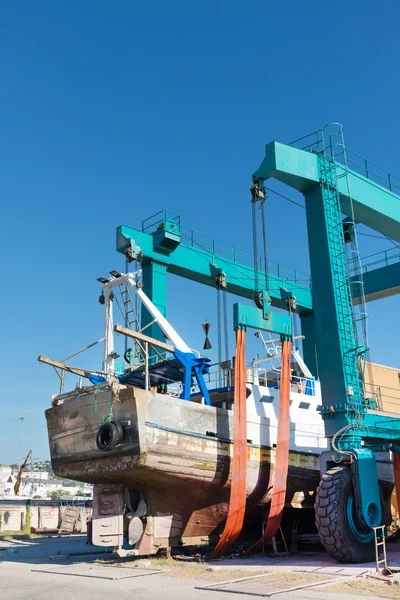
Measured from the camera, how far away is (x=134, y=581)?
30.3 feet

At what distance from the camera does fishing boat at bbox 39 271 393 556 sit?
37.1 feet

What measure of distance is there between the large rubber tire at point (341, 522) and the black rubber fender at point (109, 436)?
4.20 metres

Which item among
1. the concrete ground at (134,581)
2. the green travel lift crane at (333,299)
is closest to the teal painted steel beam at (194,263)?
the green travel lift crane at (333,299)

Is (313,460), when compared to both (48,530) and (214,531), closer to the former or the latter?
(214,531)

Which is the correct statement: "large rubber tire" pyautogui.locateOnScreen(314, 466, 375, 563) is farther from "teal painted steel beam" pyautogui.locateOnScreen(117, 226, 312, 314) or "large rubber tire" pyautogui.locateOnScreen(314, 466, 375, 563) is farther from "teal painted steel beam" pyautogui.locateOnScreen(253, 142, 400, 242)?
"teal painted steel beam" pyautogui.locateOnScreen(253, 142, 400, 242)

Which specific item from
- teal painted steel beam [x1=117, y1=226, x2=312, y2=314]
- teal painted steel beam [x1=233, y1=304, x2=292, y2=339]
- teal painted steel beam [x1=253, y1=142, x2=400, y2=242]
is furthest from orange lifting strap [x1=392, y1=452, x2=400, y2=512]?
teal painted steel beam [x1=253, y1=142, x2=400, y2=242]

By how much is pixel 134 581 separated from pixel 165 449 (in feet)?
8.67

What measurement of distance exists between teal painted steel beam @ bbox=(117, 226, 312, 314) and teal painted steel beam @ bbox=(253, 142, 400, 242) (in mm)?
2960

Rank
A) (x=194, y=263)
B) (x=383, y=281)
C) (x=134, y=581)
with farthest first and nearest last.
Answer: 1. (x=383, y=281)
2. (x=194, y=263)
3. (x=134, y=581)

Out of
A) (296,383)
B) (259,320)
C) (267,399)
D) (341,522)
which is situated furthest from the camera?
(296,383)

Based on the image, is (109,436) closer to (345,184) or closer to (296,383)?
(296,383)

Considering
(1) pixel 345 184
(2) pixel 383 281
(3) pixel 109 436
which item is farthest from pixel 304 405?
(2) pixel 383 281

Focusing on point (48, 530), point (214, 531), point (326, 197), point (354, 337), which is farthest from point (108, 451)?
point (48, 530)

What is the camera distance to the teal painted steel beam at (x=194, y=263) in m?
15.4
